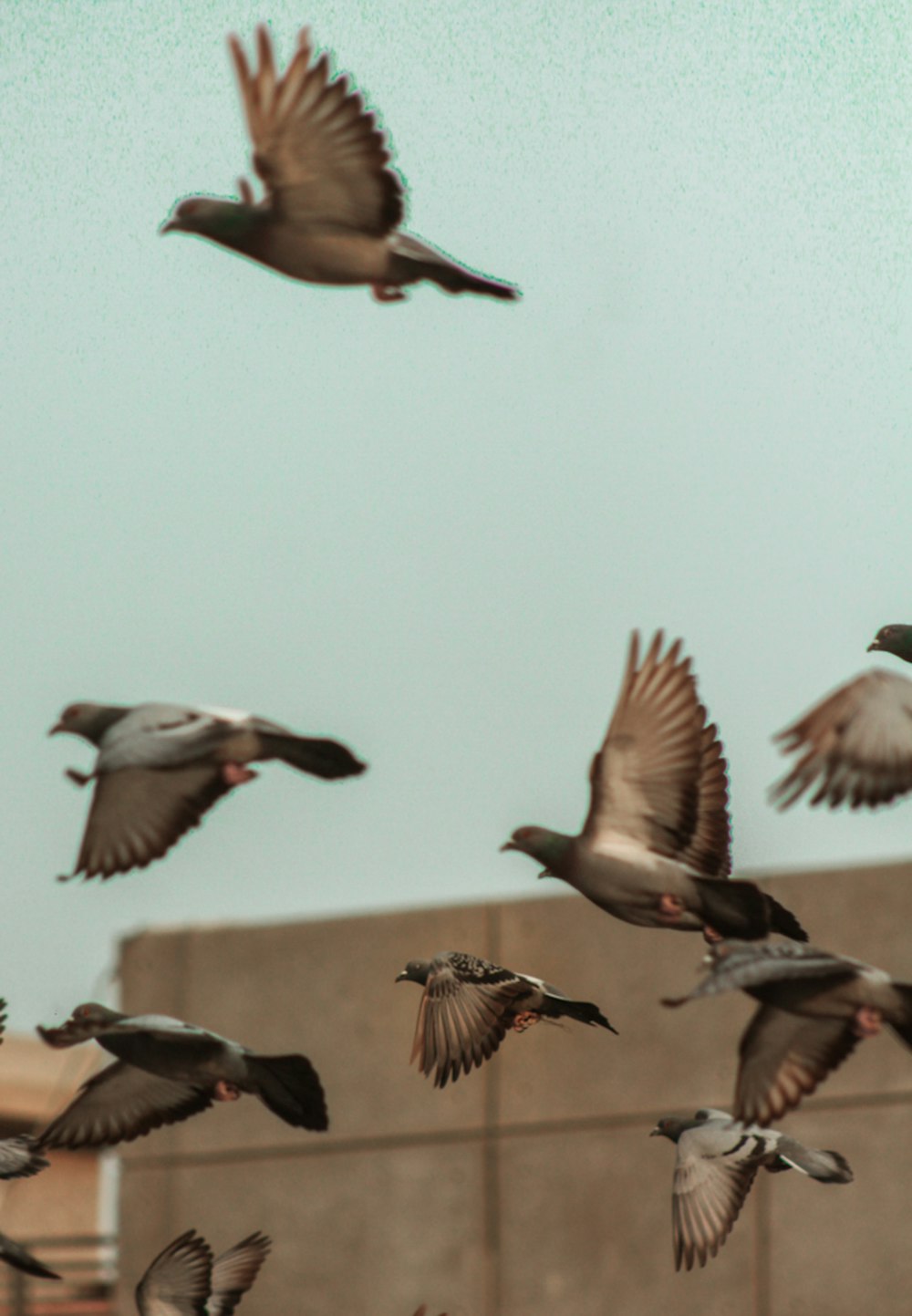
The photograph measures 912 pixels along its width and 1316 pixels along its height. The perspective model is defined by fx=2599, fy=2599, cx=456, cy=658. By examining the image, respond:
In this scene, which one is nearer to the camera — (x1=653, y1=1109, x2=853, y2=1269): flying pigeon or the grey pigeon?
the grey pigeon

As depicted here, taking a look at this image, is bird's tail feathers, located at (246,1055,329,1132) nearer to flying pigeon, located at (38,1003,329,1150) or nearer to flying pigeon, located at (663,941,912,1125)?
flying pigeon, located at (38,1003,329,1150)

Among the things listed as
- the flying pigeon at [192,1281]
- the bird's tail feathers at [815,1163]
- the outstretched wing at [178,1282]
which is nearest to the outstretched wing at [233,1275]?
the flying pigeon at [192,1281]

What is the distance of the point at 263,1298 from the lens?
23.4 m

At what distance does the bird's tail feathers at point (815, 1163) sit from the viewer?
379 inches

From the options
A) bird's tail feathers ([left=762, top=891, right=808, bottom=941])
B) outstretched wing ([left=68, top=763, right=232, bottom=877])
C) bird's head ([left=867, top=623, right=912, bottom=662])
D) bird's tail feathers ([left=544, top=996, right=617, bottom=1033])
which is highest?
bird's head ([left=867, top=623, right=912, bottom=662])

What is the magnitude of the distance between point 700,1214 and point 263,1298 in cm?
1400

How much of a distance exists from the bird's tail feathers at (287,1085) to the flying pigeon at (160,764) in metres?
1.11

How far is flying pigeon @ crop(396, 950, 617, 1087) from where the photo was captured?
10.5 m

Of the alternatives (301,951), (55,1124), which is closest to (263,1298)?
(301,951)

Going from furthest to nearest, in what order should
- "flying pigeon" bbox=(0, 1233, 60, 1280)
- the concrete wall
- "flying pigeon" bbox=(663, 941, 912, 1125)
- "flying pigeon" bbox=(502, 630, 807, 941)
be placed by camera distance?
the concrete wall, "flying pigeon" bbox=(0, 1233, 60, 1280), "flying pigeon" bbox=(502, 630, 807, 941), "flying pigeon" bbox=(663, 941, 912, 1125)

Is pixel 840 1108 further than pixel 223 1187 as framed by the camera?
No

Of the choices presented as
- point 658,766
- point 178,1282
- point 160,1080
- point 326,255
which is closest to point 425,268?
point 326,255

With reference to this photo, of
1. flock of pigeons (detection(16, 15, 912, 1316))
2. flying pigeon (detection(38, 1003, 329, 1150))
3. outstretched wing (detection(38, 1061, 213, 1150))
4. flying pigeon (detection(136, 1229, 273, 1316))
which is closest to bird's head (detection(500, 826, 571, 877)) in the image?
flock of pigeons (detection(16, 15, 912, 1316))

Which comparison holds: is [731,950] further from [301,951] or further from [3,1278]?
[3,1278]
